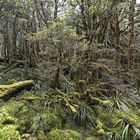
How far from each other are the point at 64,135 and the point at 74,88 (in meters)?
2.21

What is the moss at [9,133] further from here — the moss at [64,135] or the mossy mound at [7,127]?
the moss at [64,135]

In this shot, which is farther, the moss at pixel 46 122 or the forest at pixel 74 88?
the forest at pixel 74 88

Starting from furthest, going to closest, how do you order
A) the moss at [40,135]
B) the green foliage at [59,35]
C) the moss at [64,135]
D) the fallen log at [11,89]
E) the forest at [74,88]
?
1. the fallen log at [11,89]
2. the green foliage at [59,35]
3. the forest at [74,88]
4. the moss at [64,135]
5. the moss at [40,135]

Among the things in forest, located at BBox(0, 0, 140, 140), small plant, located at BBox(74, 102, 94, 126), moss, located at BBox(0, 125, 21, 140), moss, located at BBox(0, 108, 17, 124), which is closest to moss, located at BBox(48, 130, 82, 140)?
forest, located at BBox(0, 0, 140, 140)

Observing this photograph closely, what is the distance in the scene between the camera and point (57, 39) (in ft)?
24.2

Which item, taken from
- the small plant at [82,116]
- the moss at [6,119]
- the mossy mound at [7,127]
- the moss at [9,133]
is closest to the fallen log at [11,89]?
the mossy mound at [7,127]

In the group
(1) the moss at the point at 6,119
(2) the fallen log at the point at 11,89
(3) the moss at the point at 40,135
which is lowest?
(3) the moss at the point at 40,135

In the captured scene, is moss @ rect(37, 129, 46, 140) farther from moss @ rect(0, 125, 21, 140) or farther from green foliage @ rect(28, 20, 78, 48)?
green foliage @ rect(28, 20, 78, 48)

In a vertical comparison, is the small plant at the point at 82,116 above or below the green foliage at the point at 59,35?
below

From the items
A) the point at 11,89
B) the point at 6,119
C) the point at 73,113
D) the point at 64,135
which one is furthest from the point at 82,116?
the point at 11,89

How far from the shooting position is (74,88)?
8.41 metres

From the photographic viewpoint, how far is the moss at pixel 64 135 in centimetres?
636

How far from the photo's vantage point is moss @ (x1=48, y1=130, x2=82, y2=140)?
6.36 meters

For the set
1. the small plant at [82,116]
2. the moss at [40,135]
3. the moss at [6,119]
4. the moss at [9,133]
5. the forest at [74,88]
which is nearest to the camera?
the moss at [9,133]
